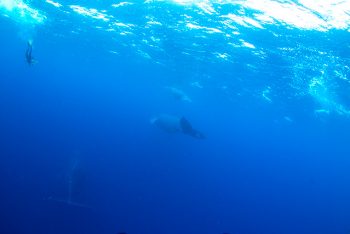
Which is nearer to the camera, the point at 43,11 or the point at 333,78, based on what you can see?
the point at 333,78

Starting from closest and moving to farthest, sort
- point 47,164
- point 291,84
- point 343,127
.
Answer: point 291,84 → point 47,164 → point 343,127

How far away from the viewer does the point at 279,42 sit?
683 inches

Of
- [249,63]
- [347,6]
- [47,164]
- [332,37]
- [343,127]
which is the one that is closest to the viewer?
[347,6]

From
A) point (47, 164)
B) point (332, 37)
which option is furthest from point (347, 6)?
point (47, 164)

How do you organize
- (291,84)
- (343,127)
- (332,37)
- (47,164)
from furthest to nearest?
(343,127)
(47,164)
(291,84)
(332,37)

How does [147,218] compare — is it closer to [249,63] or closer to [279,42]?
[249,63]

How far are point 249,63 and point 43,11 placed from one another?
18893 mm

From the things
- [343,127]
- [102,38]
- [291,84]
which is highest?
[291,84]

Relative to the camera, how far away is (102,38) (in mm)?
→ 31266

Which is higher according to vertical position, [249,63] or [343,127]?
[249,63]

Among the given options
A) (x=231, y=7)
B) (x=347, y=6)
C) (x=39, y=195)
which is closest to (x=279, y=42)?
(x=231, y=7)

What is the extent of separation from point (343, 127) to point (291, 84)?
15.1 m

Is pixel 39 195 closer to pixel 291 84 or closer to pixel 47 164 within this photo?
pixel 47 164

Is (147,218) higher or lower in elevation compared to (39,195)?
lower
